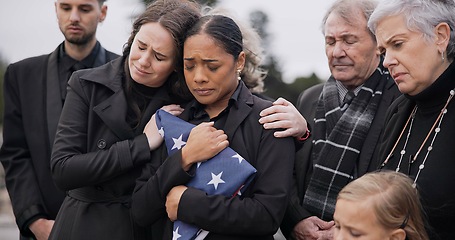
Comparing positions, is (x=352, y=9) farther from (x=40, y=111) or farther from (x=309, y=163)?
(x=40, y=111)

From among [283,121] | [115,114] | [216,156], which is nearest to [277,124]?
[283,121]

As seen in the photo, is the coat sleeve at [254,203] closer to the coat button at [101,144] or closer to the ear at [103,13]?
the coat button at [101,144]

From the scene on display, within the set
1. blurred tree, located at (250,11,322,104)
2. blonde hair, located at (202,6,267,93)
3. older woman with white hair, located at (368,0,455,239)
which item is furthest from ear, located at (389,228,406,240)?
blurred tree, located at (250,11,322,104)

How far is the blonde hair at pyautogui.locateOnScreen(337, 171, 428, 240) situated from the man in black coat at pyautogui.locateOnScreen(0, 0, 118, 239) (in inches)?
76.7

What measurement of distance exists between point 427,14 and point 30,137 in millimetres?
2411

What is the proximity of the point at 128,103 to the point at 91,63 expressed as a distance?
109cm

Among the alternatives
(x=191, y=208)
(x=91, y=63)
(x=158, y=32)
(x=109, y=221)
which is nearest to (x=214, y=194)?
(x=191, y=208)

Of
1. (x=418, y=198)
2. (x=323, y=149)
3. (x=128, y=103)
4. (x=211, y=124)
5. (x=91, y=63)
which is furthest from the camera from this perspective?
(x=91, y=63)

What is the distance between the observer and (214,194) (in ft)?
10.7

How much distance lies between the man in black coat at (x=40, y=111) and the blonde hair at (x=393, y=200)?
195cm

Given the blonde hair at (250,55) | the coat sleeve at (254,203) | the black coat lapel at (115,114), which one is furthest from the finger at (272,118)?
the blonde hair at (250,55)

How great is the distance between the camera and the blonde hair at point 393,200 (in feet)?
9.93

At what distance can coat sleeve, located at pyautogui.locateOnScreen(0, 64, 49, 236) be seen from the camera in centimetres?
429

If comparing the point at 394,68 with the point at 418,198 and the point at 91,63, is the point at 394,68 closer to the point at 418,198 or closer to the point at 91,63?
the point at 418,198
